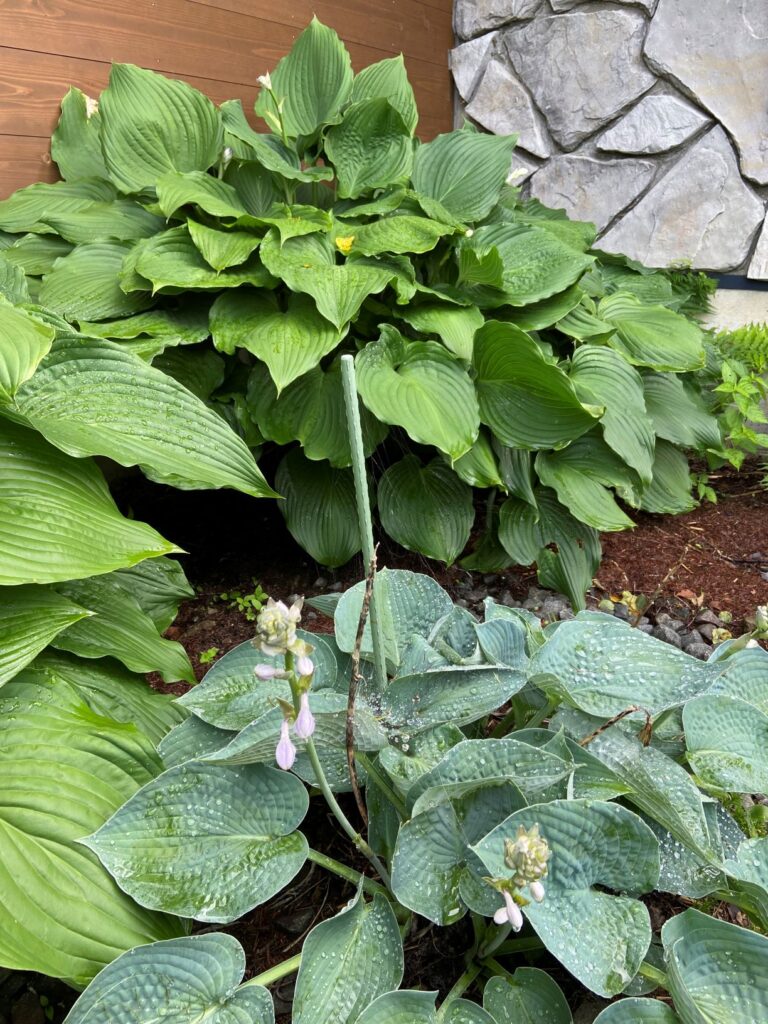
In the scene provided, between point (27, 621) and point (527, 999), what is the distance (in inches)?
29.3

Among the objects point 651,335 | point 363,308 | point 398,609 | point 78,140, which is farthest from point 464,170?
point 398,609

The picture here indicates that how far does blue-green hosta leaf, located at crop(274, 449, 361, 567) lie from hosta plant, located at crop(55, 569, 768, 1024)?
770mm

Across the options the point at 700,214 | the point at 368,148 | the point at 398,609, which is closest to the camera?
the point at 398,609

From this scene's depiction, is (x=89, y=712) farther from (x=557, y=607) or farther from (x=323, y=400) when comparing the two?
(x=557, y=607)

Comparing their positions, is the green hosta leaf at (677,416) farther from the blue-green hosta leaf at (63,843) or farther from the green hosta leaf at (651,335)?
the blue-green hosta leaf at (63,843)

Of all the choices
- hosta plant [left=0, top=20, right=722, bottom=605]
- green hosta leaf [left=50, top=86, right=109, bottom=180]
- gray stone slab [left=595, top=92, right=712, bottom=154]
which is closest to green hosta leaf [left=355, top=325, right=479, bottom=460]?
hosta plant [left=0, top=20, right=722, bottom=605]

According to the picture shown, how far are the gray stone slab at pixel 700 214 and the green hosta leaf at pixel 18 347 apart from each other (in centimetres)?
271

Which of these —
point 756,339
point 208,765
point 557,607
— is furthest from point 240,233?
point 756,339

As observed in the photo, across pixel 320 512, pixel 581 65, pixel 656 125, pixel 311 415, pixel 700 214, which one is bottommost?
pixel 320 512

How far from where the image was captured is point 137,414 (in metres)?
1.07

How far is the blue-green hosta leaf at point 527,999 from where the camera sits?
2.43 ft

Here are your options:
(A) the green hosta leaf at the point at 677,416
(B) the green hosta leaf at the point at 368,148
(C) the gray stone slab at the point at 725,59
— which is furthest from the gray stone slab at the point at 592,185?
(B) the green hosta leaf at the point at 368,148

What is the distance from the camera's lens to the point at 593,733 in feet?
2.86

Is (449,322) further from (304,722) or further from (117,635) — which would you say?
(304,722)
